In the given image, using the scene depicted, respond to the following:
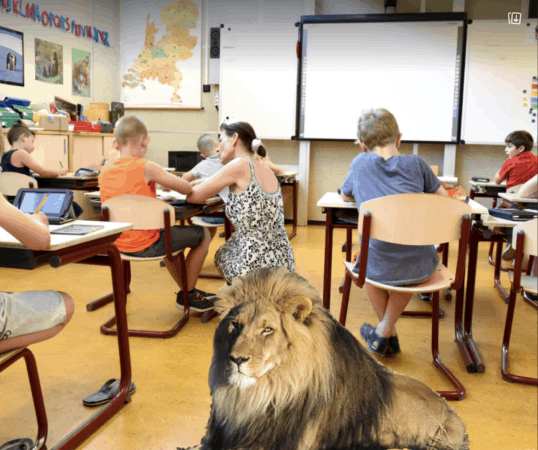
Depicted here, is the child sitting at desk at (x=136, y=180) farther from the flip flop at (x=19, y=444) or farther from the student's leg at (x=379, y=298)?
the flip flop at (x=19, y=444)

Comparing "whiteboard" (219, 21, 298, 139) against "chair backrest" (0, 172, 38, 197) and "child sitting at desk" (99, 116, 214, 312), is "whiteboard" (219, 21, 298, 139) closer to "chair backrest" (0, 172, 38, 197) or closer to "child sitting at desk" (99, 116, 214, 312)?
"chair backrest" (0, 172, 38, 197)

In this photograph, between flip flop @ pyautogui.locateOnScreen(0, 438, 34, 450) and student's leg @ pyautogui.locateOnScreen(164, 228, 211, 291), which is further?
student's leg @ pyautogui.locateOnScreen(164, 228, 211, 291)

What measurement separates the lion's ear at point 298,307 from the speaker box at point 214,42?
5788 millimetres

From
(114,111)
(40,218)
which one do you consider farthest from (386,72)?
(40,218)

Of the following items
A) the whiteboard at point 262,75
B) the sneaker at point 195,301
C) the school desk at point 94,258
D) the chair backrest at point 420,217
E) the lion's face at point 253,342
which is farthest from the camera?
the whiteboard at point 262,75

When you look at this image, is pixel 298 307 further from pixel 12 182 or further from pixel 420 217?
pixel 12 182

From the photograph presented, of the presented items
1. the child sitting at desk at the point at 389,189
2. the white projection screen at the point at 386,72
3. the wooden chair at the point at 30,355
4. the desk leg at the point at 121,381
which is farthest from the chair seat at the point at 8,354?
the white projection screen at the point at 386,72

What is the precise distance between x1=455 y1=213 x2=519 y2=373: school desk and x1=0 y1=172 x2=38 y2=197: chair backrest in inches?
111

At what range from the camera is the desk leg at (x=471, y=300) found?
1984 millimetres

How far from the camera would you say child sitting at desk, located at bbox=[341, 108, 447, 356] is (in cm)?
186

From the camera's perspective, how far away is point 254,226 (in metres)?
1.87

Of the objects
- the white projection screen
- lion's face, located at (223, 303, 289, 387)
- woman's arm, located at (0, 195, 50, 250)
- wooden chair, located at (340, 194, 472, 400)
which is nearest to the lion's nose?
lion's face, located at (223, 303, 289, 387)

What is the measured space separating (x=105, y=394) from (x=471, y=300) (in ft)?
5.17

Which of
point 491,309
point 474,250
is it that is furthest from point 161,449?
point 491,309
